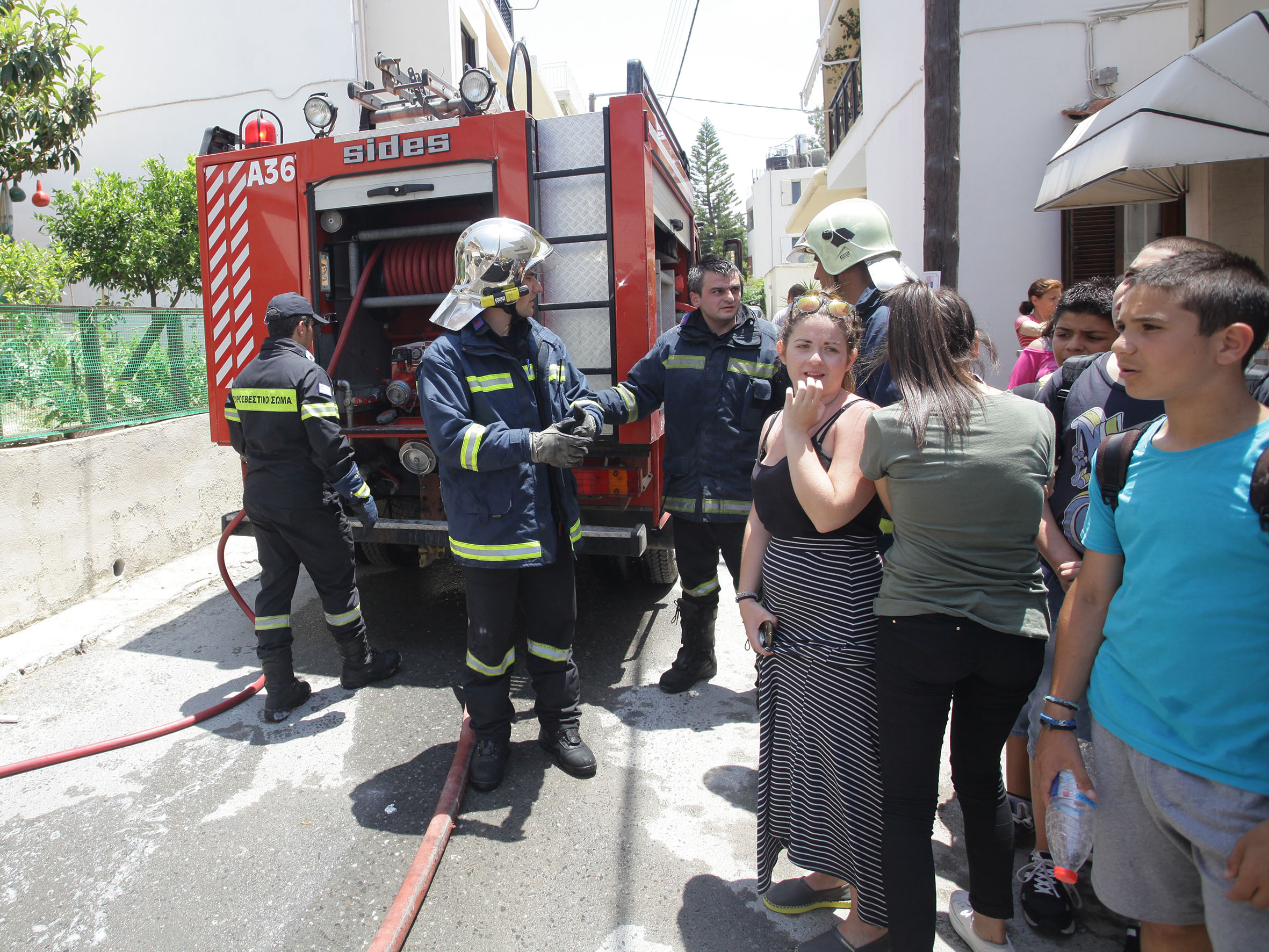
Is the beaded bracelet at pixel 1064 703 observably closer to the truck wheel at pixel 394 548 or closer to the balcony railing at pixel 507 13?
the truck wheel at pixel 394 548

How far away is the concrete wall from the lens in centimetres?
453

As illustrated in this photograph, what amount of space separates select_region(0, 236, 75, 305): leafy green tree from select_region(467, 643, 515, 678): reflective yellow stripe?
5124 millimetres

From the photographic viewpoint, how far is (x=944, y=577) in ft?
5.80

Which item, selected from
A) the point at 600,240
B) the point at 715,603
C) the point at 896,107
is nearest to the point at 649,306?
the point at 600,240

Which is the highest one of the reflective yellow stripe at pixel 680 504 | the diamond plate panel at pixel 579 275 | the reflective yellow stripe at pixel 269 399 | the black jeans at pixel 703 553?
the diamond plate panel at pixel 579 275

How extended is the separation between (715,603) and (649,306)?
1483 mm

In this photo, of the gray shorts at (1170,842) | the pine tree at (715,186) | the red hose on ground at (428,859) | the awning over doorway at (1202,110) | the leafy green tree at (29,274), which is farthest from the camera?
the pine tree at (715,186)

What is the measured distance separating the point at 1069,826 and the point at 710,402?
89.8 inches

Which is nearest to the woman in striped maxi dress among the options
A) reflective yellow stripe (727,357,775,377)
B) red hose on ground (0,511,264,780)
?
reflective yellow stripe (727,357,775,377)

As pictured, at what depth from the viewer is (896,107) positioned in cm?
1006

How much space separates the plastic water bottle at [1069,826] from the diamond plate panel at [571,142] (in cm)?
322

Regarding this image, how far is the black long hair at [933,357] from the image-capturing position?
1.77 meters

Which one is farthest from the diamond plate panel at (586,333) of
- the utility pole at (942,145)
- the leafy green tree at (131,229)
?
the leafy green tree at (131,229)

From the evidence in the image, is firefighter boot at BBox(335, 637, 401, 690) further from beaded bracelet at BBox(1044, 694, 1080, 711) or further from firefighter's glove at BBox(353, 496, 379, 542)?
beaded bracelet at BBox(1044, 694, 1080, 711)
